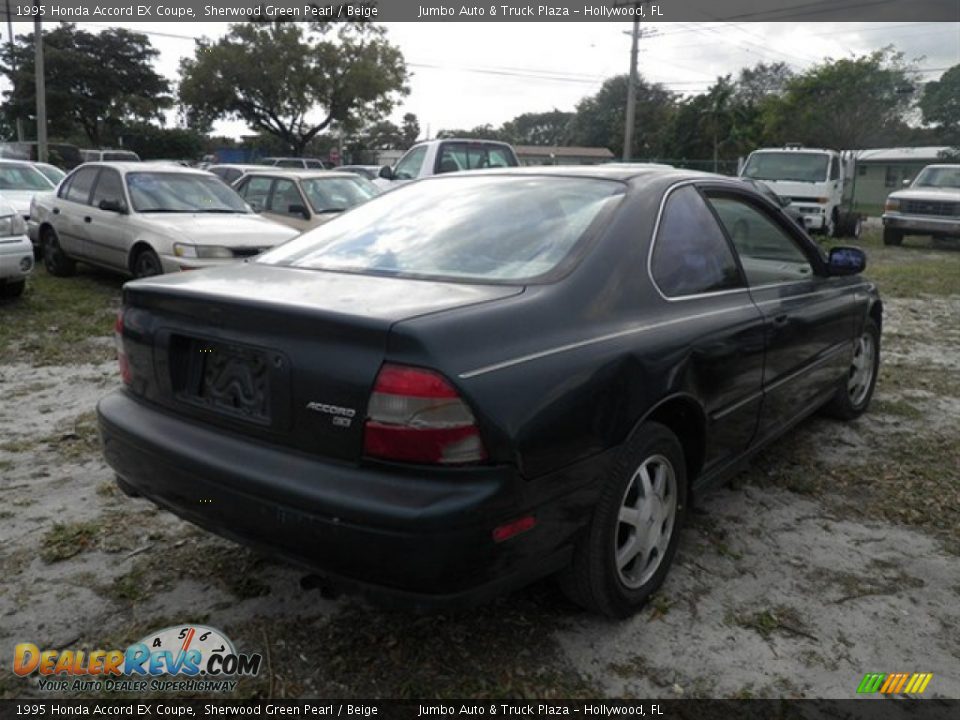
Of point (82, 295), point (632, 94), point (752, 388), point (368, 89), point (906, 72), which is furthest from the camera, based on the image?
point (906, 72)

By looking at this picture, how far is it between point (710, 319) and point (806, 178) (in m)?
15.8

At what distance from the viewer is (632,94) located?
28.8 meters

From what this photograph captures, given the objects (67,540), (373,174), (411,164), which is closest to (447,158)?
(411,164)

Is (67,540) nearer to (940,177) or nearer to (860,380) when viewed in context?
(860,380)

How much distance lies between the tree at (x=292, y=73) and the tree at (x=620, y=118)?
62.1 feet

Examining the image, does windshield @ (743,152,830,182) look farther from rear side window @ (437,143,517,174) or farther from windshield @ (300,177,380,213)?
windshield @ (300,177,380,213)

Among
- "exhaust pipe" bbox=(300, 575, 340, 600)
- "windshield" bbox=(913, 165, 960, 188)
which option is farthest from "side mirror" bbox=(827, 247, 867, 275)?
"windshield" bbox=(913, 165, 960, 188)

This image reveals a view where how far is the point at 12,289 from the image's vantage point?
820 cm

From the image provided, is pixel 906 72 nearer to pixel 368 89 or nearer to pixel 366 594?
pixel 368 89

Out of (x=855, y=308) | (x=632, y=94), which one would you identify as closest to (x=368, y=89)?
(x=632, y=94)

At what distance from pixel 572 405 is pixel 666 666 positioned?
0.94 m

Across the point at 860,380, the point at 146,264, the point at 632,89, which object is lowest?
the point at 860,380

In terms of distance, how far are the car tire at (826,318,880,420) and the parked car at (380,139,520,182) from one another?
8.98 m

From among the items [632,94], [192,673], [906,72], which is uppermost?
[906,72]
